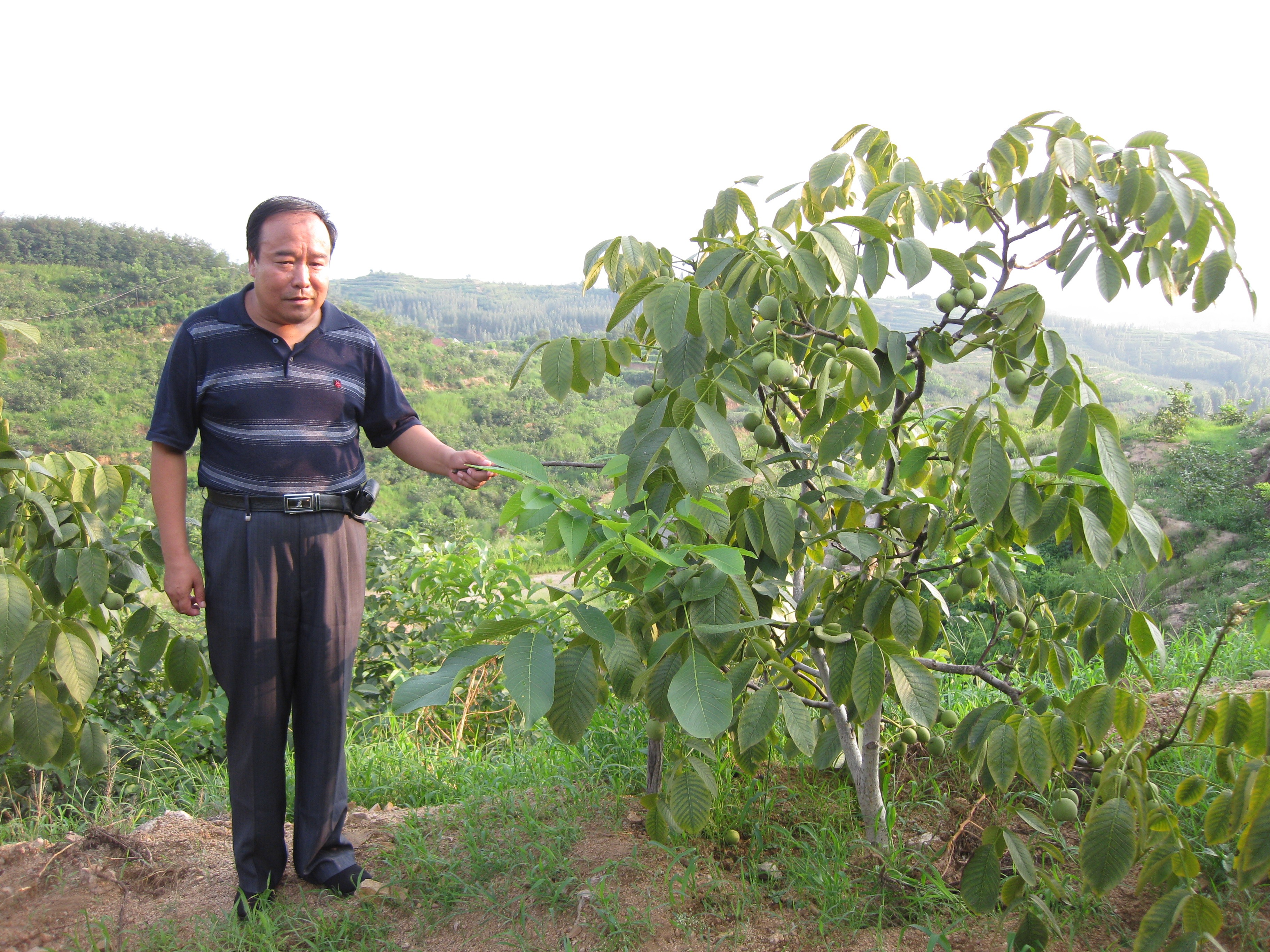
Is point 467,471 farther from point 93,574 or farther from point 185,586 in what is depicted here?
point 93,574

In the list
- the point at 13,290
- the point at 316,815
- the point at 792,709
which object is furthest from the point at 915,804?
the point at 13,290

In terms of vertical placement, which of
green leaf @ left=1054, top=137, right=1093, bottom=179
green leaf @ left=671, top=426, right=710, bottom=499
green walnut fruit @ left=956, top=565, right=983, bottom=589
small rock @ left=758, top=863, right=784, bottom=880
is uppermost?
green leaf @ left=1054, top=137, right=1093, bottom=179

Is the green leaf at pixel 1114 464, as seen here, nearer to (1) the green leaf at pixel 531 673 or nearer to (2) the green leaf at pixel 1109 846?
(2) the green leaf at pixel 1109 846

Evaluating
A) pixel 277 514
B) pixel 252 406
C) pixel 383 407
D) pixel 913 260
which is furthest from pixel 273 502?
pixel 913 260

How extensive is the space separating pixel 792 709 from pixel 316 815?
4.16 feet

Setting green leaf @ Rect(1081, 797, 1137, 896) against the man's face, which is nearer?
green leaf @ Rect(1081, 797, 1137, 896)

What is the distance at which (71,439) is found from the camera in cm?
1071

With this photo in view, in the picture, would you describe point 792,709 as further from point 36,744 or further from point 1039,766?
point 36,744

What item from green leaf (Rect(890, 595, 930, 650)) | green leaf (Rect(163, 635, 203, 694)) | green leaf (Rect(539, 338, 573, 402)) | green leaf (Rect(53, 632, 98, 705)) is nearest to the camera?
green leaf (Rect(890, 595, 930, 650))

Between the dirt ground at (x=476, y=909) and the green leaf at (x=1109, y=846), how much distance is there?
505 mm

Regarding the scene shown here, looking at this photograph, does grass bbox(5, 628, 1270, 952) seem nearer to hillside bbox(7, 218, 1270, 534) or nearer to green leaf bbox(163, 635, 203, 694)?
green leaf bbox(163, 635, 203, 694)

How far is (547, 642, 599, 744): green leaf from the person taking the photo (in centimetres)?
105

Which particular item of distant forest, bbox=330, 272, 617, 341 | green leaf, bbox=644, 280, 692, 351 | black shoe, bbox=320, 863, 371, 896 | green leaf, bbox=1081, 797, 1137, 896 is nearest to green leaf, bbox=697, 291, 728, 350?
green leaf, bbox=644, 280, 692, 351

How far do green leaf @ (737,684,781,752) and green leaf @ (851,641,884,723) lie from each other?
127 millimetres
